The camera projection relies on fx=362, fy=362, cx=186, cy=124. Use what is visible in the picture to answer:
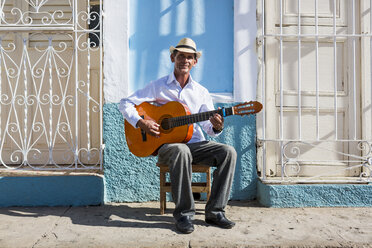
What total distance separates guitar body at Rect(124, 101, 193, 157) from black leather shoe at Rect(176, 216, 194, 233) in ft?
2.11

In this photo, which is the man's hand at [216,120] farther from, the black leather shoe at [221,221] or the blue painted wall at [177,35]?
the blue painted wall at [177,35]

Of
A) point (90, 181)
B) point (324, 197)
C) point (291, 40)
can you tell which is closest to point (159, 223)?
point (90, 181)

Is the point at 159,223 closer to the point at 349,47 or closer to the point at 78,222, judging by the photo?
the point at 78,222

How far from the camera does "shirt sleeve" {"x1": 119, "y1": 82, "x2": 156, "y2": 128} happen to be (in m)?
3.22

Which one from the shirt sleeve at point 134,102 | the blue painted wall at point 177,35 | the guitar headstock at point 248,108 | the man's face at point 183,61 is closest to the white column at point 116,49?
the blue painted wall at point 177,35

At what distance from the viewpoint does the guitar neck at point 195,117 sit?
293 cm

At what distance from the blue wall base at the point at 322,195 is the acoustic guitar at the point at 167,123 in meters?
1.13

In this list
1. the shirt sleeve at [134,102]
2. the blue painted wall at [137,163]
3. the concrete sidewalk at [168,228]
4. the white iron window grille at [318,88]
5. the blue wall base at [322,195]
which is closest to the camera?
the concrete sidewalk at [168,228]

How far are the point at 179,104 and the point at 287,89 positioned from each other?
1.46 meters

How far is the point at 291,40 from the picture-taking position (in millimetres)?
3977

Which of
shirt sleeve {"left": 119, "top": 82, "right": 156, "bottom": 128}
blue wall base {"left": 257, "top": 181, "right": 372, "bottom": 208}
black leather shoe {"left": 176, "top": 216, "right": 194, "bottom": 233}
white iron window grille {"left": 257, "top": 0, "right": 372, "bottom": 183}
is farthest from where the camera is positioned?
white iron window grille {"left": 257, "top": 0, "right": 372, "bottom": 183}

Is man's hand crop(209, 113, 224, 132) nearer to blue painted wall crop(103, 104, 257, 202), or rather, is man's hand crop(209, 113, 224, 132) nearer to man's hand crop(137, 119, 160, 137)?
man's hand crop(137, 119, 160, 137)

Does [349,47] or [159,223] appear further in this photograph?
[349,47]

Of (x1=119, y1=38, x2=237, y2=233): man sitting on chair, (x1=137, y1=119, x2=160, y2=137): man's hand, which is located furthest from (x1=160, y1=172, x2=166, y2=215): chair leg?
(x1=137, y1=119, x2=160, y2=137): man's hand
